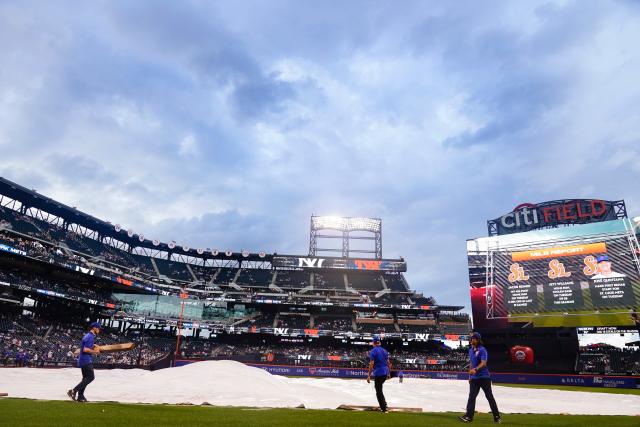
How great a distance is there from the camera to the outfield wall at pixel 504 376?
130 feet

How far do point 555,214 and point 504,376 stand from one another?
18.3 metres

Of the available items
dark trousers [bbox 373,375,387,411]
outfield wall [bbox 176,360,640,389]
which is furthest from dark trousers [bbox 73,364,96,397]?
outfield wall [bbox 176,360,640,389]

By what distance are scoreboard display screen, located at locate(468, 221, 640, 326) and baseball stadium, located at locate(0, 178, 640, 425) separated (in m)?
0.14

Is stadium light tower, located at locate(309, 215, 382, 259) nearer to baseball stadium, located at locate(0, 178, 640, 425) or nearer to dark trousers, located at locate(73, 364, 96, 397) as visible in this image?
baseball stadium, located at locate(0, 178, 640, 425)

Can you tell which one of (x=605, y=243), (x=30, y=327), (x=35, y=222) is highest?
(x=35, y=222)

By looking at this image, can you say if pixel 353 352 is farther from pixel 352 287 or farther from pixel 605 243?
pixel 605 243

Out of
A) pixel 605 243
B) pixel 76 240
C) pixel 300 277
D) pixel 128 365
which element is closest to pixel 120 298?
pixel 76 240

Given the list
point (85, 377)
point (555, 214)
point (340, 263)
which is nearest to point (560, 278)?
point (555, 214)

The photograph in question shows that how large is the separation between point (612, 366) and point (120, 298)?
199 ft

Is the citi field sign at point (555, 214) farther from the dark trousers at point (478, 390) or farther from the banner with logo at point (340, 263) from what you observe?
the dark trousers at point (478, 390)

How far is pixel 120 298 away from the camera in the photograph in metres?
60.0

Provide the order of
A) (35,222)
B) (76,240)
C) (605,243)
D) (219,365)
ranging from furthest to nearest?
(76,240) → (35,222) → (605,243) → (219,365)

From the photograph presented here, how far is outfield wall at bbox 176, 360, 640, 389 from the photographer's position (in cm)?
3950

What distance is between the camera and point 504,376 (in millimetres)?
43812
